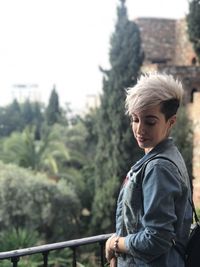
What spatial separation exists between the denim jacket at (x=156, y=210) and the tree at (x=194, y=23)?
10.9 m

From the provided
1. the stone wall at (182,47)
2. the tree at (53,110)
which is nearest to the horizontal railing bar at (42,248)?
the stone wall at (182,47)

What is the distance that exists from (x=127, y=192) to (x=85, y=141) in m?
16.0

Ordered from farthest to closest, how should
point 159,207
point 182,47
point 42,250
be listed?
point 182,47 → point 42,250 → point 159,207

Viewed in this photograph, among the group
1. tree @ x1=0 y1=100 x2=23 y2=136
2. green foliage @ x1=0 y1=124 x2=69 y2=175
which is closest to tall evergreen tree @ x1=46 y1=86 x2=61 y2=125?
tree @ x1=0 y1=100 x2=23 y2=136

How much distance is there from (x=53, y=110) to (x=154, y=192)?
21.0 m

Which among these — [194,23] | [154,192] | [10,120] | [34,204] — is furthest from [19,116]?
[154,192]

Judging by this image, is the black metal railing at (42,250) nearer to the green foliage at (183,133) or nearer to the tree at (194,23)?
the green foliage at (183,133)

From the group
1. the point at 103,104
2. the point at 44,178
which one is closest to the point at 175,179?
the point at 44,178

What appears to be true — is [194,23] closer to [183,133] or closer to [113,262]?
[183,133]

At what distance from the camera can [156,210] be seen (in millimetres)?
1364

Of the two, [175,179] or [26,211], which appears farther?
[26,211]

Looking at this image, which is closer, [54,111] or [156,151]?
[156,151]

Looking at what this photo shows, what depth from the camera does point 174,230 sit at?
1.45 metres

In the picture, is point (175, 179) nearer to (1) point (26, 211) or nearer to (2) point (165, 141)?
(2) point (165, 141)
